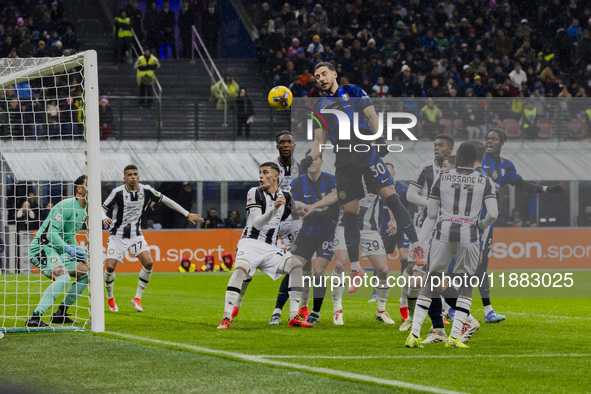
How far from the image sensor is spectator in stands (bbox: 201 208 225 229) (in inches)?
987

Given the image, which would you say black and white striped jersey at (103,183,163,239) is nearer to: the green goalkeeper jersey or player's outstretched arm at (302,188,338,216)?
the green goalkeeper jersey

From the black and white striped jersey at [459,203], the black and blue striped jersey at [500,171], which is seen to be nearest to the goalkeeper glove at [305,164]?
the black and blue striped jersey at [500,171]

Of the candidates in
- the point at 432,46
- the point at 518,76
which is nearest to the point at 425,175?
the point at 518,76

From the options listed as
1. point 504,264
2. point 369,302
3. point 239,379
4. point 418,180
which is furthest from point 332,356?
point 504,264

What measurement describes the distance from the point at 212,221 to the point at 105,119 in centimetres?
409

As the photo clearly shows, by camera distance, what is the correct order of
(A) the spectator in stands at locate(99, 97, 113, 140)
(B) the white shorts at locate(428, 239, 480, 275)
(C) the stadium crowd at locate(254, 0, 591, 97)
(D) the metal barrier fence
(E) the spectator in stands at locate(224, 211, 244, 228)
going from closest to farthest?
(B) the white shorts at locate(428, 239, 480, 275)
(D) the metal barrier fence
(E) the spectator in stands at locate(224, 211, 244, 228)
(A) the spectator in stands at locate(99, 97, 113, 140)
(C) the stadium crowd at locate(254, 0, 591, 97)

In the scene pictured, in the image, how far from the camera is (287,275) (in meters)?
12.0

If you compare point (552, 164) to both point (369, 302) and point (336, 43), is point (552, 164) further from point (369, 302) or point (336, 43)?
point (336, 43)

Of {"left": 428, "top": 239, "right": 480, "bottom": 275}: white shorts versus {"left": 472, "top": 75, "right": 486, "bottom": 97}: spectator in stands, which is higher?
{"left": 472, "top": 75, "right": 486, "bottom": 97}: spectator in stands

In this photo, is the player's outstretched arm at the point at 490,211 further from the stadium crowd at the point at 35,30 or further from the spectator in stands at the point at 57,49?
the spectator in stands at the point at 57,49

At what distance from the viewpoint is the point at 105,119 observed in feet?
86.6

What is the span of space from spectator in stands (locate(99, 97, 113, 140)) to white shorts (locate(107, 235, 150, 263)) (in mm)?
12511

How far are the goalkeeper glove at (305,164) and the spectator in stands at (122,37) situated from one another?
18.3 m

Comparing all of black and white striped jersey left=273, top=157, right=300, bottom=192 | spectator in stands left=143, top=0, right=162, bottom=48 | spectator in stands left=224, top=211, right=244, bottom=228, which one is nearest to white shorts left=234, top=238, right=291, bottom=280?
black and white striped jersey left=273, top=157, right=300, bottom=192
